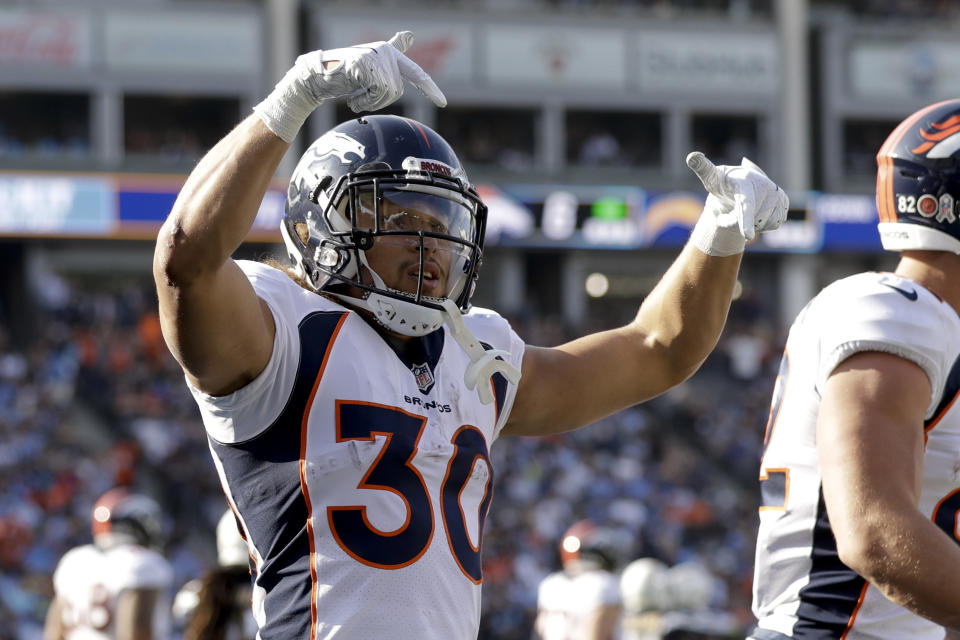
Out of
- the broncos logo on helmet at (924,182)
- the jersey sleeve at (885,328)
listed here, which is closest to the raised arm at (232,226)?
the jersey sleeve at (885,328)

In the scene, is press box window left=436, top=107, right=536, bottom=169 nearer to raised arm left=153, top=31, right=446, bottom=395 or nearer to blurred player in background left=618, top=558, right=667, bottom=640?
blurred player in background left=618, top=558, right=667, bottom=640

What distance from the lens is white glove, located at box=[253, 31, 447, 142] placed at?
2518 millimetres

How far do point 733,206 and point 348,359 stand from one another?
3.43 ft

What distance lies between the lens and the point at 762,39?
76.8 ft

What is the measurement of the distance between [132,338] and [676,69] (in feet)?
34.5

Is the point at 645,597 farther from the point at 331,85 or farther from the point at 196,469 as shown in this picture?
the point at 196,469

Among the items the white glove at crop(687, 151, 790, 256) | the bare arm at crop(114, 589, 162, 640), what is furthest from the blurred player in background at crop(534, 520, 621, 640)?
the white glove at crop(687, 151, 790, 256)

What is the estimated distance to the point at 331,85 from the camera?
2562 mm

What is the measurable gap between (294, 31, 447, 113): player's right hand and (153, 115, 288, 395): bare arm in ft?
0.47

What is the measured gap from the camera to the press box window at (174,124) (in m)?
20.4

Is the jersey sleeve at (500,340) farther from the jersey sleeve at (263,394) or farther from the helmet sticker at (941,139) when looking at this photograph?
the helmet sticker at (941,139)

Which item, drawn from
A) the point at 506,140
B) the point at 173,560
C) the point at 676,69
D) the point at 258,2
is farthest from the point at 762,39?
the point at 173,560

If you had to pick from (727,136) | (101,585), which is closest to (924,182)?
(101,585)

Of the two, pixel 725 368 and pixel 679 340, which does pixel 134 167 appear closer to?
pixel 725 368
